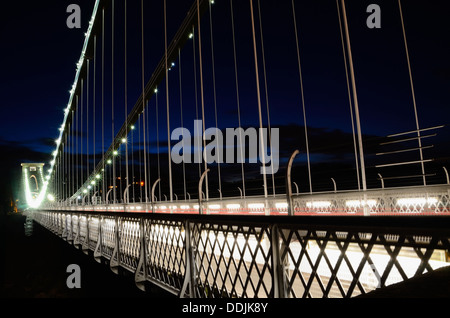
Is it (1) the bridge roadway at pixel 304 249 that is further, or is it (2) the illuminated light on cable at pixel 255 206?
(2) the illuminated light on cable at pixel 255 206

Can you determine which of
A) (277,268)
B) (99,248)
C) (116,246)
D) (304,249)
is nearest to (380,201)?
(116,246)

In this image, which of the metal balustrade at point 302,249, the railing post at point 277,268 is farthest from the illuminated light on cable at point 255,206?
the railing post at point 277,268

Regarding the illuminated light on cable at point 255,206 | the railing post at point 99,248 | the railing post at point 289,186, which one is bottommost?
the railing post at point 99,248

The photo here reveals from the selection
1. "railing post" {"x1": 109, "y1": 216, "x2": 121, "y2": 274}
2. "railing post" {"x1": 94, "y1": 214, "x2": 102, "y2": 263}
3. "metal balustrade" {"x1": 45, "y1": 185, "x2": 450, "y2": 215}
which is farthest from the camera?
"railing post" {"x1": 94, "y1": 214, "x2": 102, "y2": 263}

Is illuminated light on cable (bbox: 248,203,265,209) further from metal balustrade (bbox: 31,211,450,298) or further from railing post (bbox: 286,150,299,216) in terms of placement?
railing post (bbox: 286,150,299,216)

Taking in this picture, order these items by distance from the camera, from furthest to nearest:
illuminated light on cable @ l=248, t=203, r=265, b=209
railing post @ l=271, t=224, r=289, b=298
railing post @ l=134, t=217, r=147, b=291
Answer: illuminated light on cable @ l=248, t=203, r=265, b=209 < railing post @ l=134, t=217, r=147, b=291 < railing post @ l=271, t=224, r=289, b=298

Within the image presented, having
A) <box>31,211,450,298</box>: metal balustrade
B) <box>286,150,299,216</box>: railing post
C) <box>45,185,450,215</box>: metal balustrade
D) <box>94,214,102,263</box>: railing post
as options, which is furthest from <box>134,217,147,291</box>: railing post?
<box>94,214,102,263</box>: railing post

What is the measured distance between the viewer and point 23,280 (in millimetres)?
10352

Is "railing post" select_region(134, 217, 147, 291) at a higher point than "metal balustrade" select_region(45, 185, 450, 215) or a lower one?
lower

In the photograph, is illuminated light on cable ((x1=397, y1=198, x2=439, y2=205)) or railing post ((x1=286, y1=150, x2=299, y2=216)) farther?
illuminated light on cable ((x1=397, y1=198, x2=439, y2=205))

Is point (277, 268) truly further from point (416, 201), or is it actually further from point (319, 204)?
point (319, 204)

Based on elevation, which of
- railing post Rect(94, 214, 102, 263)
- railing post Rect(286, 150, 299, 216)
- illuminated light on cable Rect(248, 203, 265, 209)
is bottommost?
railing post Rect(94, 214, 102, 263)

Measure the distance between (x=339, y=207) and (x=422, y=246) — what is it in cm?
685

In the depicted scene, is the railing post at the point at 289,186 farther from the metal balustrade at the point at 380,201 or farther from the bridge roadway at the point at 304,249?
the metal balustrade at the point at 380,201
